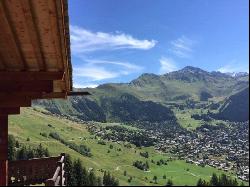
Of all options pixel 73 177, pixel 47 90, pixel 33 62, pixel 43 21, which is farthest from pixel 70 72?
pixel 73 177

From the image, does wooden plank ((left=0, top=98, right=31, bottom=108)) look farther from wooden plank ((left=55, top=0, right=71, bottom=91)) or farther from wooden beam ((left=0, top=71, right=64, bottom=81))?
wooden plank ((left=55, top=0, right=71, bottom=91))

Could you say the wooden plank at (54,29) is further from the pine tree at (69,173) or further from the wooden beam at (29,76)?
the pine tree at (69,173)

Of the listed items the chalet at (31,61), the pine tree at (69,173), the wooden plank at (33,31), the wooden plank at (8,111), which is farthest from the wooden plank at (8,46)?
the pine tree at (69,173)

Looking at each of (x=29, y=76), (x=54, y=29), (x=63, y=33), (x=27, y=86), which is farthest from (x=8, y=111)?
(x=54, y=29)

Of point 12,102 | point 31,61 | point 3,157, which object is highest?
point 31,61

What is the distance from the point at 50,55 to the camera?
407 inches

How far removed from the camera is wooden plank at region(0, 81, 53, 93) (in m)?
12.1

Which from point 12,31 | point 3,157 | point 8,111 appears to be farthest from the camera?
point 8,111

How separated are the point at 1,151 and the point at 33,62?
12.1ft

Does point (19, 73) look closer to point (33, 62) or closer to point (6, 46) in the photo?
point (33, 62)

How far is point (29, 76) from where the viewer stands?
11.9m

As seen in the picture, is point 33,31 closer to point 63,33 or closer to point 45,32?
point 45,32

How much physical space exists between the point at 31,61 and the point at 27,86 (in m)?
1.36

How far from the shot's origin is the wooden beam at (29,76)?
11.7 meters
